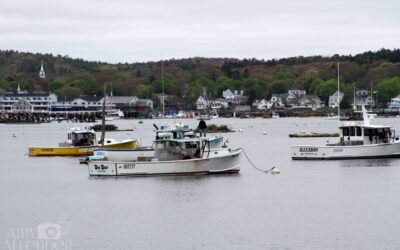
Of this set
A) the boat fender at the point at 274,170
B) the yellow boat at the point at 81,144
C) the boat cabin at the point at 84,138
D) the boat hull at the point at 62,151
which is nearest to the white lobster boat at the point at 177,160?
the boat fender at the point at 274,170

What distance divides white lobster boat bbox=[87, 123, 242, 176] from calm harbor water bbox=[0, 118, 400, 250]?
0.64 m

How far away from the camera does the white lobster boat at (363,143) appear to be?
60188mm

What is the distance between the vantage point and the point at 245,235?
1391 inches

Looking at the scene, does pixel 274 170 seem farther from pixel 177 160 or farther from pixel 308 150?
pixel 177 160

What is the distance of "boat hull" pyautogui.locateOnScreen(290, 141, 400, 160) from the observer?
6031cm

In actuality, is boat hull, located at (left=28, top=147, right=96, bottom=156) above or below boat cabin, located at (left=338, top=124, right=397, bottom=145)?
below

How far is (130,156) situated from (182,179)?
8.52 m

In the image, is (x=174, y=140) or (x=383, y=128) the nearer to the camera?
(x=174, y=140)

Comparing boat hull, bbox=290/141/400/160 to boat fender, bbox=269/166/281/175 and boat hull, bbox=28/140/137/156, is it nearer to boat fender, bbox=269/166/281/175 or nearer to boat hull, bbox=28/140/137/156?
boat fender, bbox=269/166/281/175

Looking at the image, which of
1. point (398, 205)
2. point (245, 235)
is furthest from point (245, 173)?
point (245, 235)

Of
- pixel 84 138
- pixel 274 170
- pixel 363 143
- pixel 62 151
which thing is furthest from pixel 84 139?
pixel 363 143

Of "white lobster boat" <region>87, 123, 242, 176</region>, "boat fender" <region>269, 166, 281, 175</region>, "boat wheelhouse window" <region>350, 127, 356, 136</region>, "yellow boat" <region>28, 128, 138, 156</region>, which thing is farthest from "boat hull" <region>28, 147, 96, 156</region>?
"boat wheelhouse window" <region>350, 127, 356, 136</region>

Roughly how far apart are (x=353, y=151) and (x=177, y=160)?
13796 mm

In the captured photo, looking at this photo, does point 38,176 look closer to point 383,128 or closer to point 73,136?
point 73,136
